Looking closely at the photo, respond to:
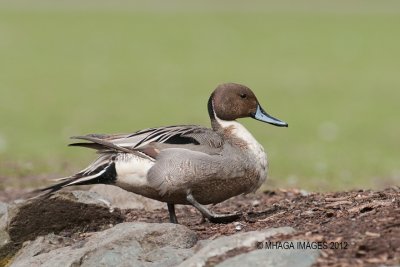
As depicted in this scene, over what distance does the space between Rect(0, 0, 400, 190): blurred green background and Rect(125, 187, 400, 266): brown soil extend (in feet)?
10.1

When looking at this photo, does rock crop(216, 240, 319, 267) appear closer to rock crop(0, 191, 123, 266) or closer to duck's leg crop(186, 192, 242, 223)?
duck's leg crop(186, 192, 242, 223)

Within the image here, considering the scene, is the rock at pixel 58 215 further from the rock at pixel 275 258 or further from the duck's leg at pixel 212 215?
the rock at pixel 275 258

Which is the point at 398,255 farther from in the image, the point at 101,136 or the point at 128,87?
the point at 128,87

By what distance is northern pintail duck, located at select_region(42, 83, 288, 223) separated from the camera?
21.9 ft

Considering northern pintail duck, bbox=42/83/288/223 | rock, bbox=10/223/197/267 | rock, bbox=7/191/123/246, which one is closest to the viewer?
rock, bbox=10/223/197/267

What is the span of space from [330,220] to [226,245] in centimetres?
97

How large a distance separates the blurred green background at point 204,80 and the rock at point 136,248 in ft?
16.4

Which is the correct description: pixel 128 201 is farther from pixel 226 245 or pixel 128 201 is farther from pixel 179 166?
pixel 226 245

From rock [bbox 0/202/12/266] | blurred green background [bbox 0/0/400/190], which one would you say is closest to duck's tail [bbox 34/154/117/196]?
rock [bbox 0/202/12/266]

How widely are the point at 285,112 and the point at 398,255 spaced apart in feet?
48.6

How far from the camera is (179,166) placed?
6.67 meters

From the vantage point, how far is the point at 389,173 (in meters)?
13.7

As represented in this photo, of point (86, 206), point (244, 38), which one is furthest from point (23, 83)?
point (86, 206)

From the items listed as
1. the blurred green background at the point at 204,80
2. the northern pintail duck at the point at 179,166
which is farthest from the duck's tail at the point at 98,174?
the blurred green background at the point at 204,80
